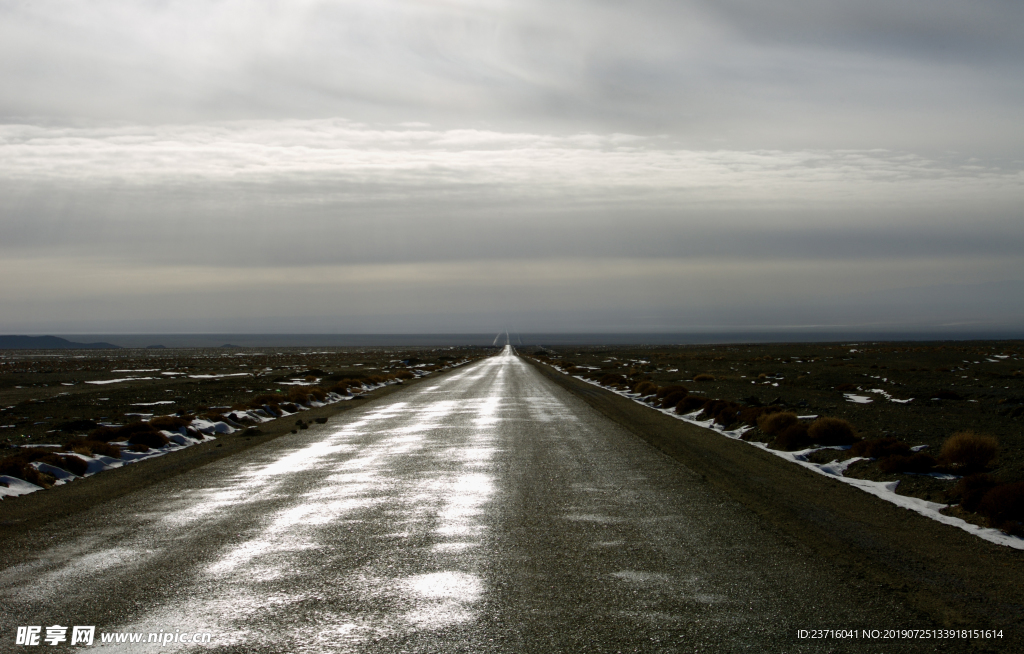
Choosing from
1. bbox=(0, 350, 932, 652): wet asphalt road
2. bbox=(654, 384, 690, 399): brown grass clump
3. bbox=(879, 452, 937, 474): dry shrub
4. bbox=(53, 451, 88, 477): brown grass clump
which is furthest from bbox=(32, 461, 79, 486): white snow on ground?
bbox=(654, 384, 690, 399): brown grass clump

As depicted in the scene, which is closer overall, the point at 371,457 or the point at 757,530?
the point at 757,530

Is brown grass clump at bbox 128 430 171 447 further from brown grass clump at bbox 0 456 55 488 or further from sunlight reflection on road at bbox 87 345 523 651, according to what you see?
brown grass clump at bbox 0 456 55 488

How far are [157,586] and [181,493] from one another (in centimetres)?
512

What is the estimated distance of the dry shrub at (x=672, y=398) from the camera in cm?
2839

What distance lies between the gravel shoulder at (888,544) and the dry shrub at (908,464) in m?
1.29

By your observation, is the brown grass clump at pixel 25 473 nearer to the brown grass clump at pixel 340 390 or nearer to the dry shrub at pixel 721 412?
the dry shrub at pixel 721 412

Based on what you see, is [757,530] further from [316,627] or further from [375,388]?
[375,388]

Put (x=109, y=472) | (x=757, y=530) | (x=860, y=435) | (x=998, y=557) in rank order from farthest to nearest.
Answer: (x=860, y=435)
(x=109, y=472)
(x=757, y=530)
(x=998, y=557)

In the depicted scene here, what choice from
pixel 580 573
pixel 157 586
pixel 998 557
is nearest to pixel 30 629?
pixel 157 586

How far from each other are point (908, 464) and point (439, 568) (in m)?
9.45

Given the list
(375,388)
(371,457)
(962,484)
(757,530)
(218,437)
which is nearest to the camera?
(757,530)

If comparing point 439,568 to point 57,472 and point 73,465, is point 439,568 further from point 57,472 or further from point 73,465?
point 73,465

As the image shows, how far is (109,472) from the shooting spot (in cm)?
1388

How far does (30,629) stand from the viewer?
5.48 m
